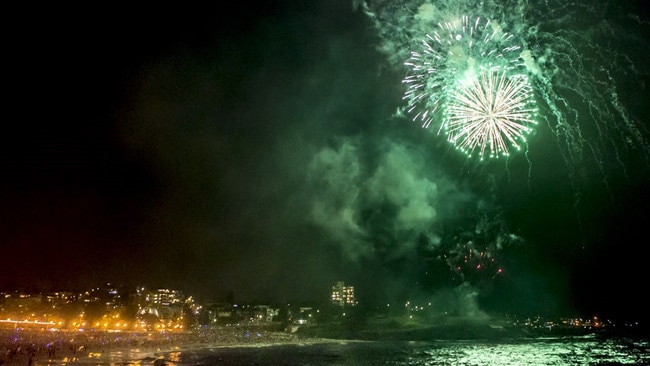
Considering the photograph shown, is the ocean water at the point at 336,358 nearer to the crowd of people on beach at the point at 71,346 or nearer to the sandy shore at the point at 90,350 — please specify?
the sandy shore at the point at 90,350

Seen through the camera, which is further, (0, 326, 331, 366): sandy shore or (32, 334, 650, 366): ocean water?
(32, 334, 650, 366): ocean water

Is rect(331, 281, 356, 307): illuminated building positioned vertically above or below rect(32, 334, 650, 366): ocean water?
above

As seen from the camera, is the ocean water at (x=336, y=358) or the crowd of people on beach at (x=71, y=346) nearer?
the crowd of people on beach at (x=71, y=346)

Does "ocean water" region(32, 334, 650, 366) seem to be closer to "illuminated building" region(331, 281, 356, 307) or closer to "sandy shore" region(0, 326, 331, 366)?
"sandy shore" region(0, 326, 331, 366)

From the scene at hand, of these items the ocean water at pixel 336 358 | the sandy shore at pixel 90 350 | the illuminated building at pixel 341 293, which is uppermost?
the illuminated building at pixel 341 293

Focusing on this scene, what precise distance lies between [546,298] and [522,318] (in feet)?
24.9

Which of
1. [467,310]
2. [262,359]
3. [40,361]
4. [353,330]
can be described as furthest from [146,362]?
[467,310]

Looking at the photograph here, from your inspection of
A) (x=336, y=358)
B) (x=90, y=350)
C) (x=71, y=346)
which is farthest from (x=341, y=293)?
(x=71, y=346)

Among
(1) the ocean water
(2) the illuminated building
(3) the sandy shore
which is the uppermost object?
(2) the illuminated building

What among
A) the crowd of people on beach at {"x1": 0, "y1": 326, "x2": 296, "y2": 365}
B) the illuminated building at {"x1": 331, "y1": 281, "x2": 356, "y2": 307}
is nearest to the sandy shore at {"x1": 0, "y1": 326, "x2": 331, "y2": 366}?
the crowd of people on beach at {"x1": 0, "y1": 326, "x2": 296, "y2": 365}

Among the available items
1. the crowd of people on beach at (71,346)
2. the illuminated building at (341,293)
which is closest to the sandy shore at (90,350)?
the crowd of people on beach at (71,346)

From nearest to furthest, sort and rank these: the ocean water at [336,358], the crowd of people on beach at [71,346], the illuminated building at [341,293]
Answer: the crowd of people on beach at [71,346] → the ocean water at [336,358] → the illuminated building at [341,293]

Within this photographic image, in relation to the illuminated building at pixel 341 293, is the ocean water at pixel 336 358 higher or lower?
lower

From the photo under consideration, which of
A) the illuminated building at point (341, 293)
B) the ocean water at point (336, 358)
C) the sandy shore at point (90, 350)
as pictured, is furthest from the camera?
the illuminated building at point (341, 293)
